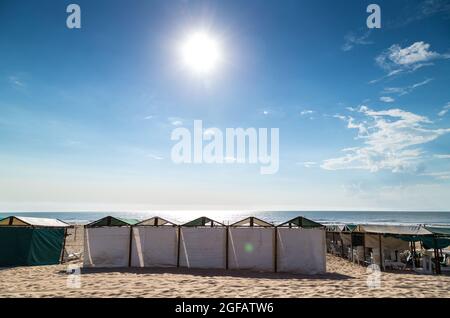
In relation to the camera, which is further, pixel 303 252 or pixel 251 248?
pixel 251 248

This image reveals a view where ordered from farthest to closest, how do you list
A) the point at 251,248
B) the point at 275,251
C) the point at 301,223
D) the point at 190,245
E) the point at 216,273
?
the point at 301,223 < the point at 190,245 < the point at 251,248 < the point at 275,251 < the point at 216,273

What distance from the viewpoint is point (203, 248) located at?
555 inches

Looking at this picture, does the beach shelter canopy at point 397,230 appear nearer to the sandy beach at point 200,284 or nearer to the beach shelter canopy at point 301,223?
the sandy beach at point 200,284

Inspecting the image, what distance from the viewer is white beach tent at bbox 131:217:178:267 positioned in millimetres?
14281

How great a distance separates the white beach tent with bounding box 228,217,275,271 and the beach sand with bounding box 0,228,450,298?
0.51 meters

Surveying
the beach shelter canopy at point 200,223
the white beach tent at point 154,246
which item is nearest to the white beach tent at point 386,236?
the beach shelter canopy at point 200,223

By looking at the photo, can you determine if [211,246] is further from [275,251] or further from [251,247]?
[275,251]

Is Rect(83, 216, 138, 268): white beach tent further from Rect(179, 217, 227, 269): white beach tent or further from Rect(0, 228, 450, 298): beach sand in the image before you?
Rect(179, 217, 227, 269): white beach tent

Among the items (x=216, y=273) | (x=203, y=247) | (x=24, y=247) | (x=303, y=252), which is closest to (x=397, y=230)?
(x=303, y=252)

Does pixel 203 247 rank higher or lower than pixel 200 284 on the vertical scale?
higher

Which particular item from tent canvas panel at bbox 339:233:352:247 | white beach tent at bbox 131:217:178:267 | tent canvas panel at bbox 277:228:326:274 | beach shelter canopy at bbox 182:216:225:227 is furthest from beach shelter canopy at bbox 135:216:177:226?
tent canvas panel at bbox 339:233:352:247

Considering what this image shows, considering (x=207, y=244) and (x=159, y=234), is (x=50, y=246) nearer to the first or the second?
(x=159, y=234)

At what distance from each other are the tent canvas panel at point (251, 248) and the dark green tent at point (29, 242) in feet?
29.0

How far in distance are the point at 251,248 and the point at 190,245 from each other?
8.63 feet
